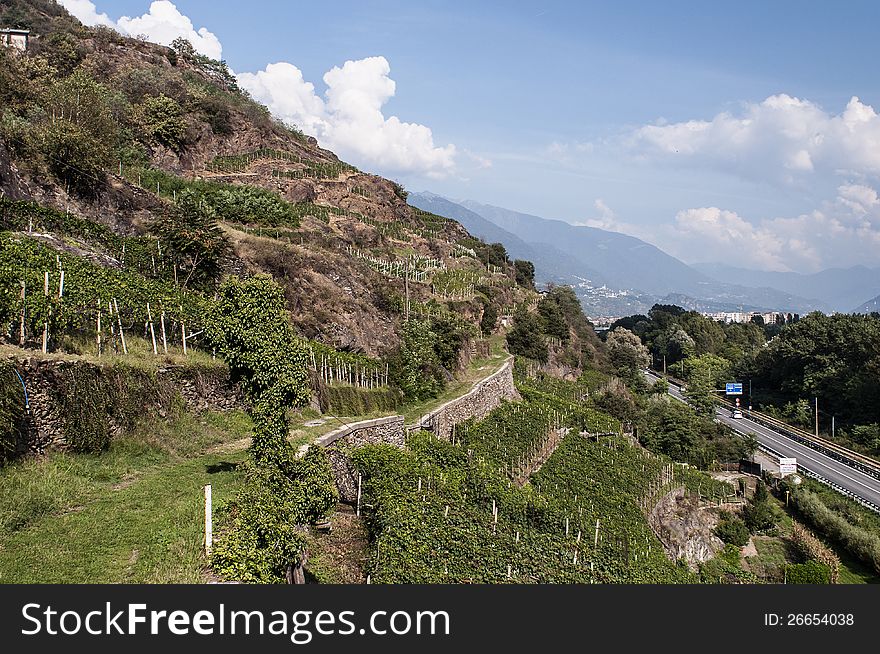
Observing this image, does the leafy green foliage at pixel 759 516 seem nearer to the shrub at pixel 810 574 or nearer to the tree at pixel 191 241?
the shrub at pixel 810 574

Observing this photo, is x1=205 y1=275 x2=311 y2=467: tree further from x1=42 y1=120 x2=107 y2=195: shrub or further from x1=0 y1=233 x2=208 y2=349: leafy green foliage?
x1=42 y1=120 x2=107 y2=195: shrub

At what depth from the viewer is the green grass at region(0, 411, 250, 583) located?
7.66m

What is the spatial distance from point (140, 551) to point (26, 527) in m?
2.05

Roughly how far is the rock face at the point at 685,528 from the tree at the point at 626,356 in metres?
34.3

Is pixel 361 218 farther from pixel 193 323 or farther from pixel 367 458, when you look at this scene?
pixel 367 458

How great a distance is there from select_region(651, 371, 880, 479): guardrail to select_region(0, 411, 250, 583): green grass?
55808mm

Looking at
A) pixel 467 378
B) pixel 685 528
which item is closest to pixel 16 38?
pixel 467 378

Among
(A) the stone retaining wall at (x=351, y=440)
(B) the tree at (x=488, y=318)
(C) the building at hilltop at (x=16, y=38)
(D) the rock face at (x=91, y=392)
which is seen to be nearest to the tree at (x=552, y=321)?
(B) the tree at (x=488, y=318)

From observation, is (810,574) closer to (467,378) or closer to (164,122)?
(467,378)

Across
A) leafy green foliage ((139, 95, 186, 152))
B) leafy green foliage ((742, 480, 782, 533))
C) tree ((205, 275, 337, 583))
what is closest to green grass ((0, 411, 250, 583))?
tree ((205, 275, 337, 583))

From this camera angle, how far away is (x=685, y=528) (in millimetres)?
31047

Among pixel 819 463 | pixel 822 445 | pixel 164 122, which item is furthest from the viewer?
pixel 822 445

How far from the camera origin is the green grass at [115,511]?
7.66 meters

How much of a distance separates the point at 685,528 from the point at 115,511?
29870 millimetres
